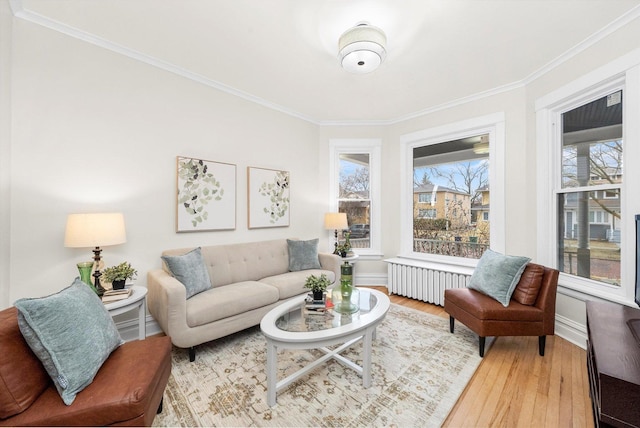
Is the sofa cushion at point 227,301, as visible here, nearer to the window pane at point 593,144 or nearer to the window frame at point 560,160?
the window frame at point 560,160

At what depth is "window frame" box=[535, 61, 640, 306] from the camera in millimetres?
2199

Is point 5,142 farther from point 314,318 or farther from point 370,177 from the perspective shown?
point 370,177

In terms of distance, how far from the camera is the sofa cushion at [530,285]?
242cm

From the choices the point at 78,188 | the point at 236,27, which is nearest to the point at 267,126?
the point at 236,27

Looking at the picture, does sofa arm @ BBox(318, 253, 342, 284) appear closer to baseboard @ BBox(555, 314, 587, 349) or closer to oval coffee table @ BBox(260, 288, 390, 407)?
oval coffee table @ BBox(260, 288, 390, 407)

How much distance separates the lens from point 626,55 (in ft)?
7.28

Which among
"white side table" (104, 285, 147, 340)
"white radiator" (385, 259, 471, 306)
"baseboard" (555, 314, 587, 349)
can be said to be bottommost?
"baseboard" (555, 314, 587, 349)

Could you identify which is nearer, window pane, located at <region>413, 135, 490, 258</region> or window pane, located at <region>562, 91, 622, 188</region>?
window pane, located at <region>562, 91, 622, 188</region>

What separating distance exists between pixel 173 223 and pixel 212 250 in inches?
20.4

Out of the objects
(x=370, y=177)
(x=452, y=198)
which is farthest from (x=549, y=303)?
(x=370, y=177)

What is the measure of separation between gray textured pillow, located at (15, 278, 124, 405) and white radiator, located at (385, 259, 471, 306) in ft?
11.5

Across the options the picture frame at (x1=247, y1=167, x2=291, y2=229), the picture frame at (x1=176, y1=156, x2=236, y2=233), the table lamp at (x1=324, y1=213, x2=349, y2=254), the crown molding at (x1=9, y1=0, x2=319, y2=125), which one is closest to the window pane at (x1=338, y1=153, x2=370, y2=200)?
the table lamp at (x1=324, y1=213, x2=349, y2=254)

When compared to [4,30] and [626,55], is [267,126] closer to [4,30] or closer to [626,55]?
[4,30]

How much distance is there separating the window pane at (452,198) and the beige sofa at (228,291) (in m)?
1.62
